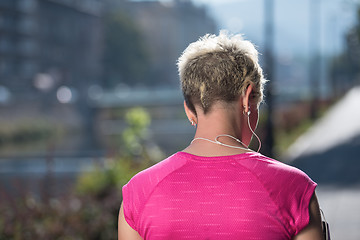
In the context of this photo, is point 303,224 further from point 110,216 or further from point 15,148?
point 15,148

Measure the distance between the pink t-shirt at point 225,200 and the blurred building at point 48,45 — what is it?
5858cm

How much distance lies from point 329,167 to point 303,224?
14.7m

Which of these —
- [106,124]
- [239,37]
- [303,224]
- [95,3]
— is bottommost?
[106,124]

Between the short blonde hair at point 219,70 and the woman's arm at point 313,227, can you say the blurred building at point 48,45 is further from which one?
the woman's arm at point 313,227

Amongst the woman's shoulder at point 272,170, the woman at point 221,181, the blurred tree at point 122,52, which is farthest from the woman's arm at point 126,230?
the blurred tree at point 122,52

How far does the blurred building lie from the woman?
58.5 meters

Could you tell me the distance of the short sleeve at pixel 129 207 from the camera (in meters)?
1.76

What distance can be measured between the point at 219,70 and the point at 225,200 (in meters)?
0.39

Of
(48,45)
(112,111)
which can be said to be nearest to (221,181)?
(112,111)

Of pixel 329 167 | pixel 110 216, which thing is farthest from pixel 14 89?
pixel 110 216

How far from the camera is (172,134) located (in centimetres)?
4441

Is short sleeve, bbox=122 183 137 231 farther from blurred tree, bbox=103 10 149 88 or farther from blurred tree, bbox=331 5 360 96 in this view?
blurred tree, bbox=103 10 149 88

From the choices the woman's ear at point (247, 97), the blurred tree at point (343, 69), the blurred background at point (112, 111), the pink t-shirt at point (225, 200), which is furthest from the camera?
the blurred tree at point (343, 69)

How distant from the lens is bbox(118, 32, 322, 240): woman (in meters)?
1.67
